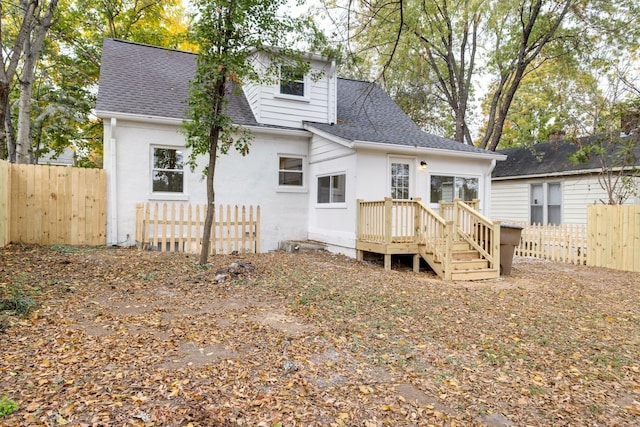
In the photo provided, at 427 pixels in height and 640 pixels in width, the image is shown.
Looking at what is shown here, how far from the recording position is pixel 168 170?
32.8ft

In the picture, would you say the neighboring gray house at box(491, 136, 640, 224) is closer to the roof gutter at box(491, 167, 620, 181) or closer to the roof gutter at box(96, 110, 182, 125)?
the roof gutter at box(491, 167, 620, 181)

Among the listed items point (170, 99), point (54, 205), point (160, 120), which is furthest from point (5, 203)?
point (170, 99)

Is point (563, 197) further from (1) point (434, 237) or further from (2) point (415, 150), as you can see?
(1) point (434, 237)

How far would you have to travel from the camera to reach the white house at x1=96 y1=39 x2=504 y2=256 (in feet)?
30.9

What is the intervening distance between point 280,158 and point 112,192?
14.6 ft

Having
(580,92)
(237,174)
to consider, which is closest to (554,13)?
(580,92)

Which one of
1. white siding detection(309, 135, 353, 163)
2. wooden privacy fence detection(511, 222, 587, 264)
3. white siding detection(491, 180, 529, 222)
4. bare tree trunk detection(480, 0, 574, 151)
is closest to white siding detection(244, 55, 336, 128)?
white siding detection(309, 135, 353, 163)

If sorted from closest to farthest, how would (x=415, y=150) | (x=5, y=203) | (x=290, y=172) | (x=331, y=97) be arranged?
(x=5, y=203) → (x=415, y=150) → (x=290, y=172) → (x=331, y=97)

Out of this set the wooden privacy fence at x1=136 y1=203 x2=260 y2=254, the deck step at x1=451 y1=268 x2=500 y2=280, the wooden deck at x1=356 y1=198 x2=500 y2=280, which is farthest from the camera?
the wooden privacy fence at x1=136 y1=203 x2=260 y2=254

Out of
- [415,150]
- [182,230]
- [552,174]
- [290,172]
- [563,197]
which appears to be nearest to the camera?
[182,230]

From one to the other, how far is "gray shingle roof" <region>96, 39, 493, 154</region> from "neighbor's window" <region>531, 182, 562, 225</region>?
6.00m

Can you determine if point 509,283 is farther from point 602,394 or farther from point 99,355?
point 99,355

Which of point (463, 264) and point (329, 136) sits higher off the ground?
point (329, 136)

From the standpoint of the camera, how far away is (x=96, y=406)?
2510mm
